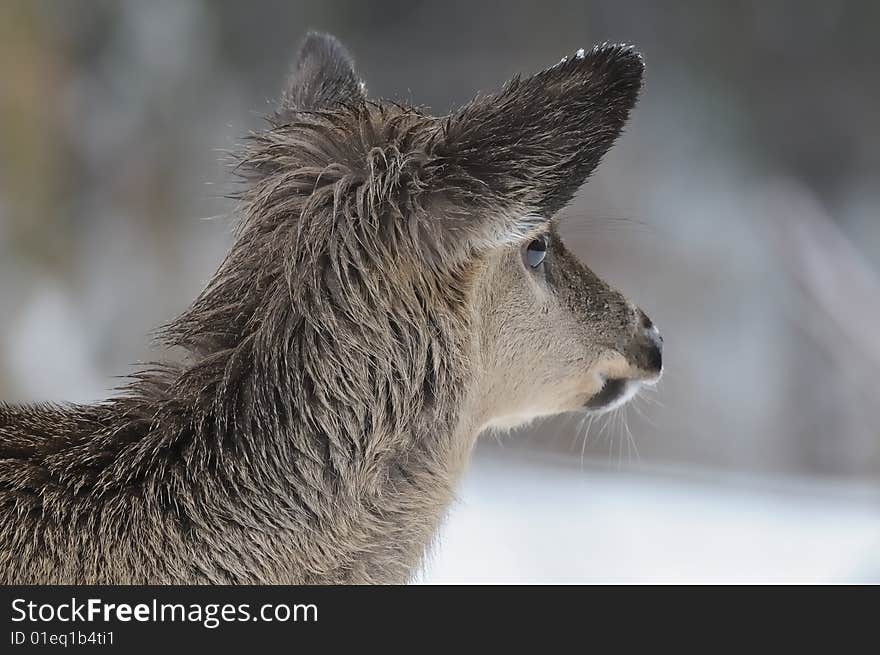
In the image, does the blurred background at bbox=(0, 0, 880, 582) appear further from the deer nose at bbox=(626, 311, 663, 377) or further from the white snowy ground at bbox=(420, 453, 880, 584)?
the deer nose at bbox=(626, 311, 663, 377)

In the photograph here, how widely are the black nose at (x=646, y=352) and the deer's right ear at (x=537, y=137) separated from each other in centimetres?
49

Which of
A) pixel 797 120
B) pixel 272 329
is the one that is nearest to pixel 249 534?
pixel 272 329

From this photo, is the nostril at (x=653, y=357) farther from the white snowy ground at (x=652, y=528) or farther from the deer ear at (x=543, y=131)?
the white snowy ground at (x=652, y=528)

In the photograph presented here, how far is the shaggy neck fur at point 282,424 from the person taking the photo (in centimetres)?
135

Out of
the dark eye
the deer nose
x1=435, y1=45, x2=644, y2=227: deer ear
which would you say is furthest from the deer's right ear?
the deer nose

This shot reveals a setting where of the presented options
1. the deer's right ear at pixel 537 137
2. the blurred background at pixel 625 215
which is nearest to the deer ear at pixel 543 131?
the deer's right ear at pixel 537 137

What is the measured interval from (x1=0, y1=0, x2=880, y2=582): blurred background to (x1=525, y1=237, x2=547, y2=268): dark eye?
99.7 inches

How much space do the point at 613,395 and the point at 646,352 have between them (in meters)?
0.10

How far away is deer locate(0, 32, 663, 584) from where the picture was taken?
52.8 inches

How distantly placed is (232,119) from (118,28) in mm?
816

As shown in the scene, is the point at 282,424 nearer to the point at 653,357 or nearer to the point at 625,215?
the point at 653,357

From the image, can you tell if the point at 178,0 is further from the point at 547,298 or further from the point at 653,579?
the point at 547,298
